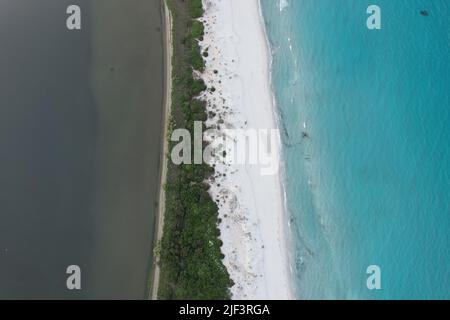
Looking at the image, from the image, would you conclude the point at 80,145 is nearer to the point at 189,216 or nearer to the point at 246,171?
the point at 189,216

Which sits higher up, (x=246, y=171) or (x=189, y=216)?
(x=246, y=171)

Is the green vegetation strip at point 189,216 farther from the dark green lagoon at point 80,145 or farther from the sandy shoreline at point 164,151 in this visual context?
the dark green lagoon at point 80,145

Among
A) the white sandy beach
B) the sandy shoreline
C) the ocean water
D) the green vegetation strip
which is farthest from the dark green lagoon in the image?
the ocean water

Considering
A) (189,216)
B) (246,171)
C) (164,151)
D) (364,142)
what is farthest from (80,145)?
(364,142)

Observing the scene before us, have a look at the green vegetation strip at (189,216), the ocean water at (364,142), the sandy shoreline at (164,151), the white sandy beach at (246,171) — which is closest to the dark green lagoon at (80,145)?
the sandy shoreline at (164,151)

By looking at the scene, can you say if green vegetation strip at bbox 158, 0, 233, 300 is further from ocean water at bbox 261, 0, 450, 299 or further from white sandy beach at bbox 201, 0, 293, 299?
ocean water at bbox 261, 0, 450, 299

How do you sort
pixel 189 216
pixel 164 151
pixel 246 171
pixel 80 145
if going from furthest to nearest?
pixel 80 145, pixel 164 151, pixel 246 171, pixel 189 216

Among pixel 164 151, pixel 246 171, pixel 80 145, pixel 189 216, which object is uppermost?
pixel 80 145

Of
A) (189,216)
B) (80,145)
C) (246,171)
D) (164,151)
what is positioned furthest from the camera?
(80,145)
